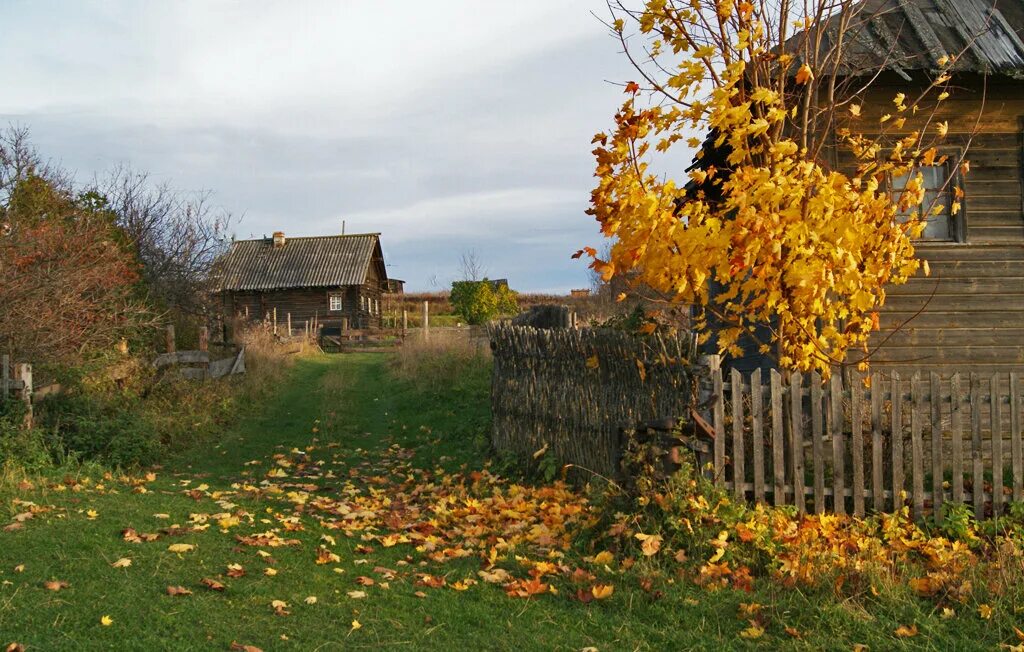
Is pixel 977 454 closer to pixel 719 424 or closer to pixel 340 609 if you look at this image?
pixel 719 424

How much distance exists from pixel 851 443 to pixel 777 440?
755 millimetres

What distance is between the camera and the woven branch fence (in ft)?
26.0

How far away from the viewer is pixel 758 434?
7.21m

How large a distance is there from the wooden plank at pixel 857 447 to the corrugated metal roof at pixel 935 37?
348cm

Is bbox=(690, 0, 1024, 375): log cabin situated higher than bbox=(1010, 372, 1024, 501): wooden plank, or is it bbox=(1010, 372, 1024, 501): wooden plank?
bbox=(690, 0, 1024, 375): log cabin

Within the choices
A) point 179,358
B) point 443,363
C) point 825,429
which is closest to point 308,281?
point 443,363

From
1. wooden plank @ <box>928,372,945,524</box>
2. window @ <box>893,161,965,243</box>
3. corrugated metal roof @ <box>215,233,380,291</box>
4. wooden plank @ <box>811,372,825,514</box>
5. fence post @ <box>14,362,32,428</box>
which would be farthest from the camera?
corrugated metal roof @ <box>215,233,380,291</box>

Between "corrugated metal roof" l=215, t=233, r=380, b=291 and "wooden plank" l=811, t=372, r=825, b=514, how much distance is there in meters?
34.2

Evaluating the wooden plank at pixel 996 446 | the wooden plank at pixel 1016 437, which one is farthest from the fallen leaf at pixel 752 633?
the wooden plank at pixel 1016 437

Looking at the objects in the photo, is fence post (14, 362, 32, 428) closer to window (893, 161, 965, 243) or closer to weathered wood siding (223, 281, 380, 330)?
window (893, 161, 965, 243)

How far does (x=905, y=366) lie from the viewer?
1020cm

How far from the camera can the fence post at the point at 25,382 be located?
35.5 feet

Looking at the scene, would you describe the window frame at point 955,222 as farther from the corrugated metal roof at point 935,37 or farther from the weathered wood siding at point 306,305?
the weathered wood siding at point 306,305

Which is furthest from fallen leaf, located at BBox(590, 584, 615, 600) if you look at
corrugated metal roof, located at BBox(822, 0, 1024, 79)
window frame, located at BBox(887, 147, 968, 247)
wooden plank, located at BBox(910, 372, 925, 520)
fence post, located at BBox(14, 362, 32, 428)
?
fence post, located at BBox(14, 362, 32, 428)
